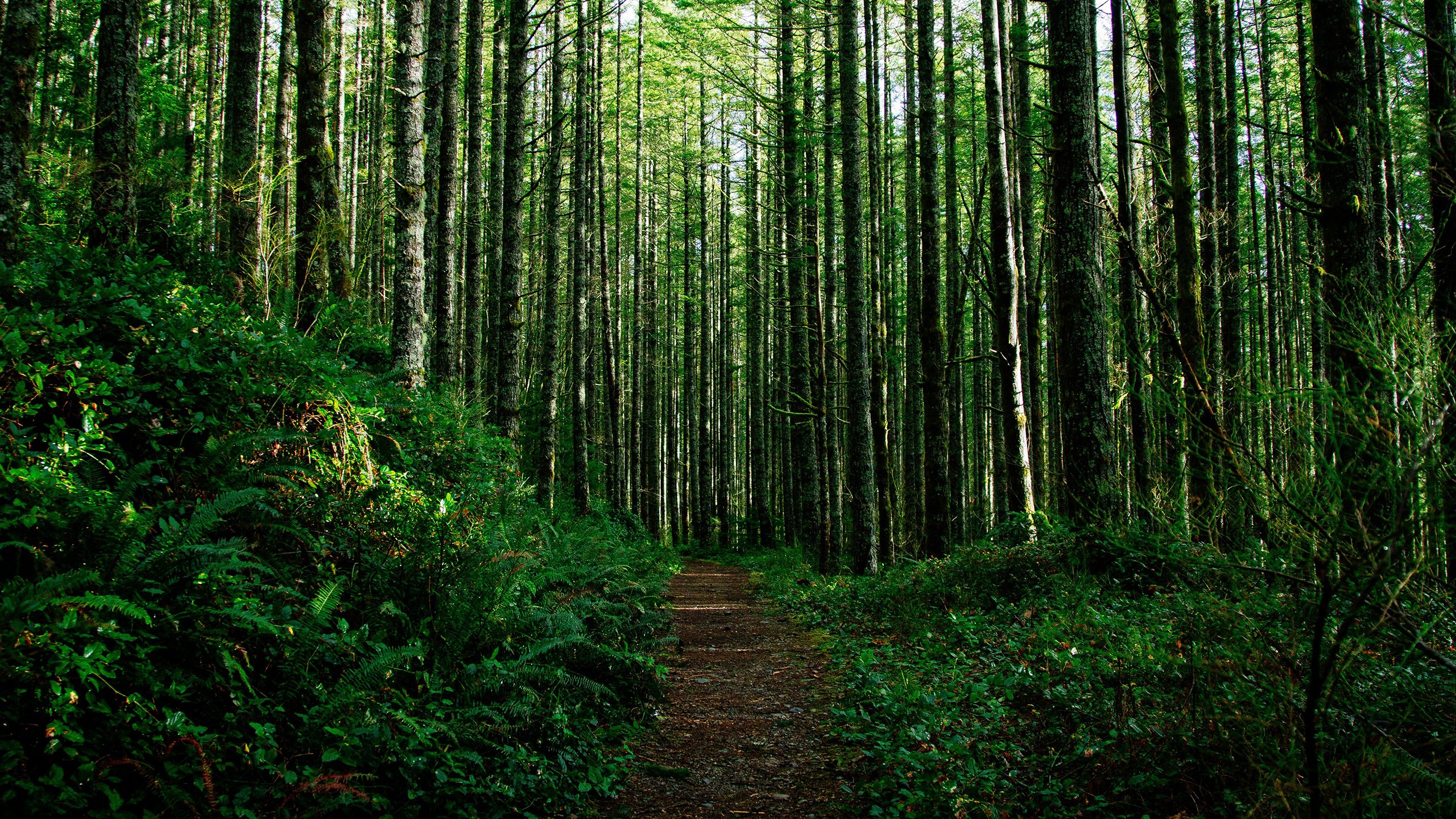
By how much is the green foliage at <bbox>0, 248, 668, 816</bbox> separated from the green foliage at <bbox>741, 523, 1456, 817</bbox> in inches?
70.5

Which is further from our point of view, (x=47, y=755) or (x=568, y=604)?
(x=568, y=604)

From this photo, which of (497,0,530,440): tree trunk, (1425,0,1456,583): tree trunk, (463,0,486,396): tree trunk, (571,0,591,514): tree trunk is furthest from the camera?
(571,0,591,514): tree trunk

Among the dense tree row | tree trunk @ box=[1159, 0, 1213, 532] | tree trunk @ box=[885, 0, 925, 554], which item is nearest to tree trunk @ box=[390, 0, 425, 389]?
the dense tree row

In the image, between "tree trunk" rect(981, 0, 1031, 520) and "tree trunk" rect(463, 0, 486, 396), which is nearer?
"tree trunk" rect(981, 0, 1031, 520)

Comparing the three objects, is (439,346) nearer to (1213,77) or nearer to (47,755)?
(47,755)

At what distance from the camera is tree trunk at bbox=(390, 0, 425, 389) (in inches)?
319

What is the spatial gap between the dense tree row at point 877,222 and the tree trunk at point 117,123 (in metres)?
0.03

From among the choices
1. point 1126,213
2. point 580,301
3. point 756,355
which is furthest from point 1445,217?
point 756,355

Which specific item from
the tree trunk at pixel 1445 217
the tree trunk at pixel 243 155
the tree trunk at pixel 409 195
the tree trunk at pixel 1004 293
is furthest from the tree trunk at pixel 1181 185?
the tree trunk at pixel 243 155

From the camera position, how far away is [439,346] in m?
9.83

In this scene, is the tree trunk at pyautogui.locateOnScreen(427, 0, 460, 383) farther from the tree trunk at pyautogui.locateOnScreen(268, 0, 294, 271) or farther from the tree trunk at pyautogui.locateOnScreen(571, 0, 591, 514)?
the tree trunk at pyautogui.locateOnScreen(571, 0, 591, 514)

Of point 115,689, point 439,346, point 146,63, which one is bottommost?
point 115,689

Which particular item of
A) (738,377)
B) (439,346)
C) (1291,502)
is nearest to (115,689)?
(1291,502)

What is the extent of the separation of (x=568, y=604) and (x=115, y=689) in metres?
3.63
